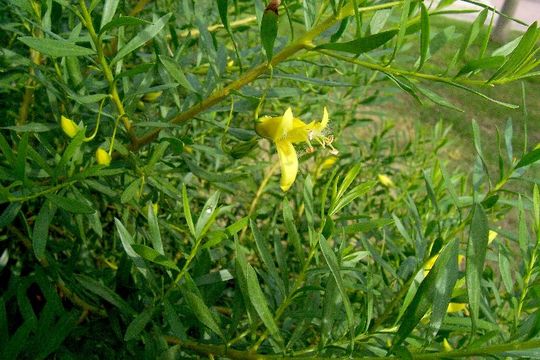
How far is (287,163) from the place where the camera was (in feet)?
2.43

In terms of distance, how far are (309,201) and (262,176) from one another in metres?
0.84

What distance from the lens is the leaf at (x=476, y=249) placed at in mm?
562

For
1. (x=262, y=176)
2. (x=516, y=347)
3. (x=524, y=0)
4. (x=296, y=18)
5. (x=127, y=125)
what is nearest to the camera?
(x=516, y=347)

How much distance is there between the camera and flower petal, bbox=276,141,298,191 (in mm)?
731

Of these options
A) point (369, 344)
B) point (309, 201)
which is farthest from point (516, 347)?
point (309, 201)

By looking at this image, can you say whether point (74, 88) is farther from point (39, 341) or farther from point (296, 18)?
point (296, 18)

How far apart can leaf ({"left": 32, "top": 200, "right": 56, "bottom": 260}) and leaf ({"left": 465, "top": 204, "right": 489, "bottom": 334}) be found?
0.45 metres

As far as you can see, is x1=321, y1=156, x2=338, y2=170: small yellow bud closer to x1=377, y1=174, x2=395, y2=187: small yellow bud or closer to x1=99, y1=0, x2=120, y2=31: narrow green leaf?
x1=377, y1=174, x2=395, y2=187: small yellow bud

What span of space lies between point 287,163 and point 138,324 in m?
0.25

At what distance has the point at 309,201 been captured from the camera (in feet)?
2.58

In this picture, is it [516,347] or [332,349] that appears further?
[332,349]

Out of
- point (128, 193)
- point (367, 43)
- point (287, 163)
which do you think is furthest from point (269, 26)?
point (128, 193)

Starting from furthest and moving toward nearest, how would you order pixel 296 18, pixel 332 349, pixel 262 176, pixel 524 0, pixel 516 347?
pixel 524 0
pixel 262 176
pixel 296 18
pixel 332 349
pixel 516 347

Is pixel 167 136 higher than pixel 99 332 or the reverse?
higher
